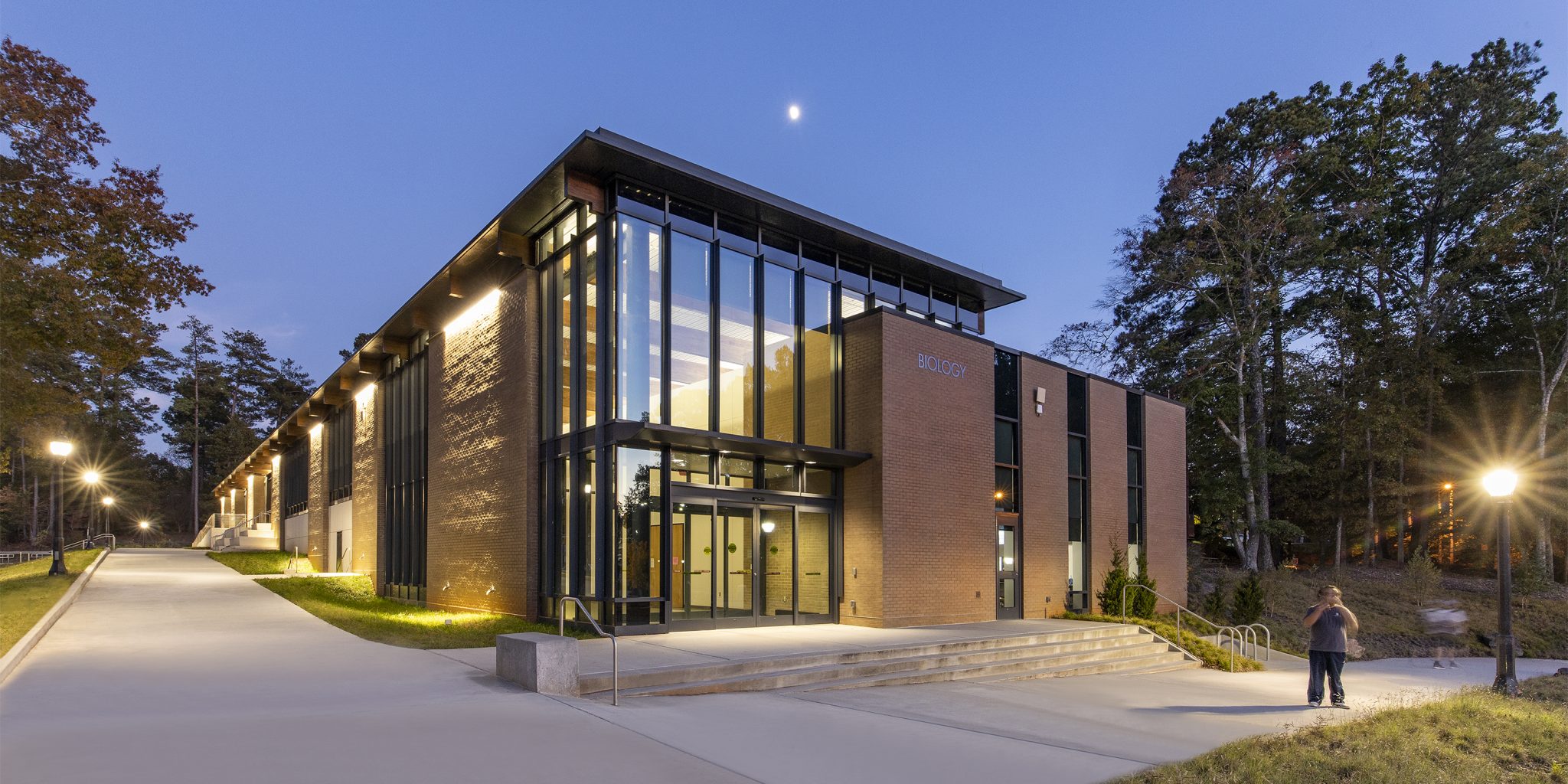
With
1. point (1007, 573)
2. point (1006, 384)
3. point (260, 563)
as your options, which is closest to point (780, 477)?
point (1007, 573)

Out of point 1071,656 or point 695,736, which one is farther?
point 1071,656

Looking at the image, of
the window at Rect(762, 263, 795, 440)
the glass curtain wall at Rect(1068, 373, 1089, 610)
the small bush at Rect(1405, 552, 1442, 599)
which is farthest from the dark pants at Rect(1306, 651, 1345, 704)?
the small bush at Rect(1405, 552, 1442, 599)

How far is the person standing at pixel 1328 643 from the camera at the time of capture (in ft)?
35.1

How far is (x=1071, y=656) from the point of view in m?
14.3

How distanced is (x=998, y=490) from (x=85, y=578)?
23.6 meters

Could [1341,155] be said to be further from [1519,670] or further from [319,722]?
[319,722]

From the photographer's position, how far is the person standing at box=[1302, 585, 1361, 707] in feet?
35.1

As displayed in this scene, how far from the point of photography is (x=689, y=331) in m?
15.7

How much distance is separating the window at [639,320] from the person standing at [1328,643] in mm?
9873

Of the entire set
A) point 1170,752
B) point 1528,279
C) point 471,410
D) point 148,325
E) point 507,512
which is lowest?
point 1170,752

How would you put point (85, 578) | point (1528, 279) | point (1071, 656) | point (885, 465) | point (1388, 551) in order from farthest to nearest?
1. point (1388, 551)
2. point (1528, 279)
3. point (85, 578)
4. point (885, 465)
5. point (1071, 656)

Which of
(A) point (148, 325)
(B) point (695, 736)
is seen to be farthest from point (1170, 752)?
(A) point (148, 325)

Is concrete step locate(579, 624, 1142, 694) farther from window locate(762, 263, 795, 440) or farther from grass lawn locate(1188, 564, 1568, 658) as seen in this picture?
grass lawn locate(1188, 564, 1568, 658)

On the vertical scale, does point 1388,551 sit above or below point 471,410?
below
